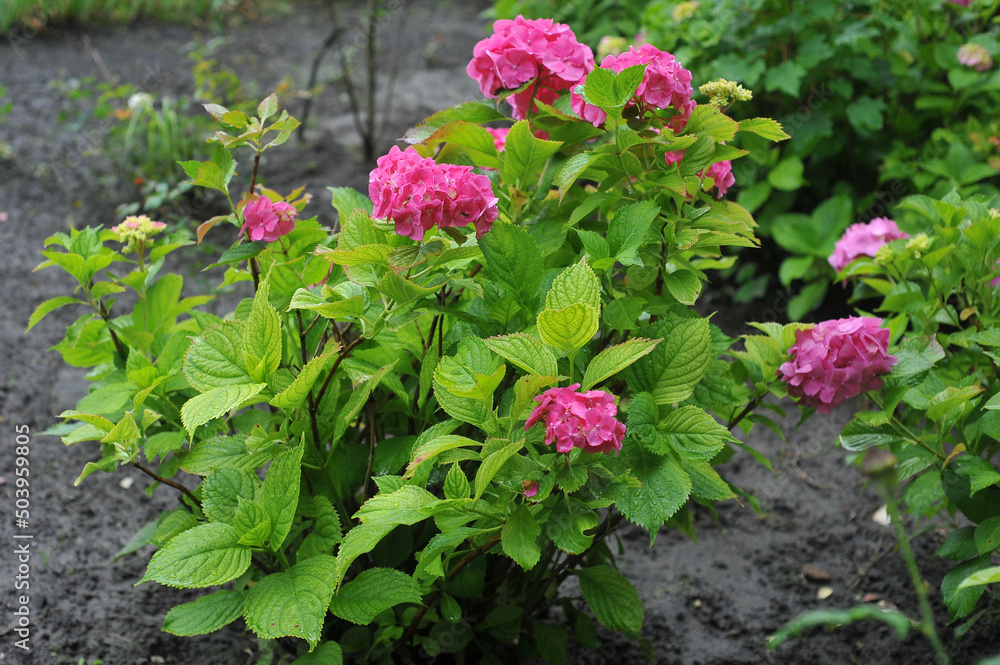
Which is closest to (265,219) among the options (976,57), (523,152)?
(523,152)

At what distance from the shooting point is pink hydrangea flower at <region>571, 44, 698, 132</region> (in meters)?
1.32

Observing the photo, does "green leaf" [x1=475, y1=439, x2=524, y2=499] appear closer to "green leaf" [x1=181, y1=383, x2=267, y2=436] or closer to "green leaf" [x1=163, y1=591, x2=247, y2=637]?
"green leaf" [x1=181, y1=383, x2=267, y2=436]

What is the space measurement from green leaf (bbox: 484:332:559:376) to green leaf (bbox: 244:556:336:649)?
1.51 ft

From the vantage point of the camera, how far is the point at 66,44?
6020mm

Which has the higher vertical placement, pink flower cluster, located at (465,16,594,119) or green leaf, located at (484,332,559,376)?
pink flower cluster, located at (465,16,594,119)

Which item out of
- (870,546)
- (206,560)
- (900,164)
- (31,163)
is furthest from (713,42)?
(31,163)

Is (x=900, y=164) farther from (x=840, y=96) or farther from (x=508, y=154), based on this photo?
(x=508, y=154)

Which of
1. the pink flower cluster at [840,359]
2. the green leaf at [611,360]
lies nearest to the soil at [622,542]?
the pink flower cluster at [840,359]

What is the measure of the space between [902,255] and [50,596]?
90.2 inches

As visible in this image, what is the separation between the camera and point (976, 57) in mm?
3035

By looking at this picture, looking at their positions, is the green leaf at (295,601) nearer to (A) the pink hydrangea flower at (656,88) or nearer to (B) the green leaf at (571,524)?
(B) the green leaf at (571,524)

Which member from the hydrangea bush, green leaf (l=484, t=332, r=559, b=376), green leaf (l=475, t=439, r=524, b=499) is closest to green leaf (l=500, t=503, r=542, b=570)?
the hydrangea bush

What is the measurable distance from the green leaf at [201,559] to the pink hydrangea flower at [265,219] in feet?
1.81

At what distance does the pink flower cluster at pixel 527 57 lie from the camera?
142 cm
